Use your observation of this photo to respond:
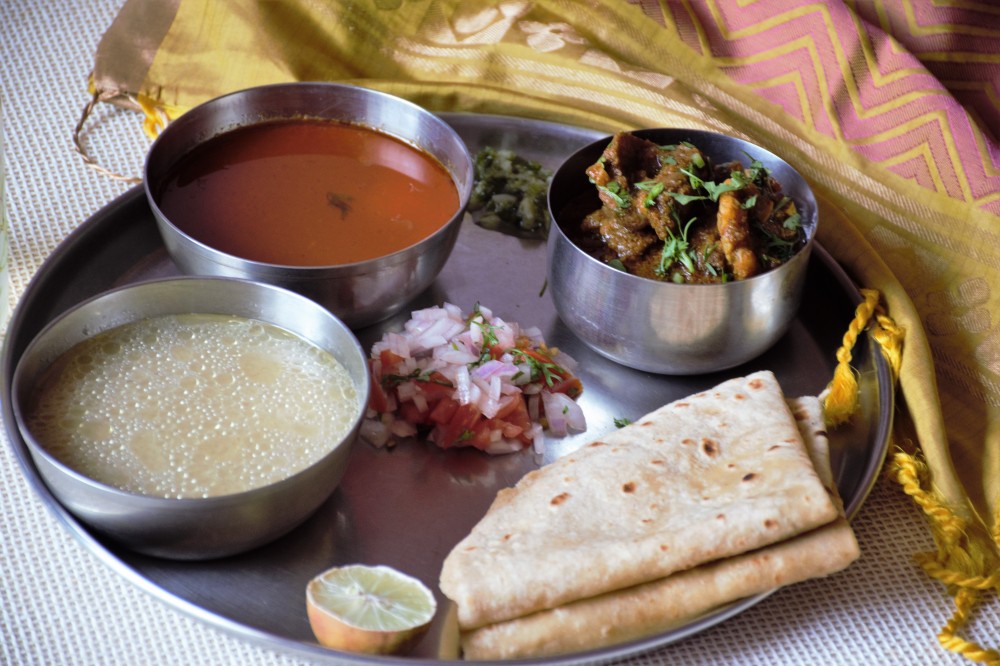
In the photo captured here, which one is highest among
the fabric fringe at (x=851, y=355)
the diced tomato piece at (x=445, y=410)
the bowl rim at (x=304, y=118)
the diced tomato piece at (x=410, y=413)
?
the bowl rim at (x=304, y=118)

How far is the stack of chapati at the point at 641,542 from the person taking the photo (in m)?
2.16

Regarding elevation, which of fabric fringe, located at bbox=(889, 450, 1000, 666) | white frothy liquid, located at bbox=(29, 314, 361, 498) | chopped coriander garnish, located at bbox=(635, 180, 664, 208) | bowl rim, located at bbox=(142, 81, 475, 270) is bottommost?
fabric fringe, located at bbox=(889, 450, 1000, 666)

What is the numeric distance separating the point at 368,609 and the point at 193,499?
39cm

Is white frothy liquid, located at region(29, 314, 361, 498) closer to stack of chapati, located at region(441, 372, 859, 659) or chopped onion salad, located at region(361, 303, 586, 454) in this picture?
chopped onion salad, located at region(361, 303, 586, 454)

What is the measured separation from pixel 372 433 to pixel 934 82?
191 cm

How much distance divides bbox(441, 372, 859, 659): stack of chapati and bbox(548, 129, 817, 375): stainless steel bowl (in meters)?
0.35

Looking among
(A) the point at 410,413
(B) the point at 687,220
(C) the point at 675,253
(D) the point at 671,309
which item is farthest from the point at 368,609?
(B) the point at 687,220

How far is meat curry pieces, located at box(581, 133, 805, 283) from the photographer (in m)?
2.73

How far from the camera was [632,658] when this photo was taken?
90.7 inches

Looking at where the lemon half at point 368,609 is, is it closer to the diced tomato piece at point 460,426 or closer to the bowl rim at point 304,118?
the diced tomato piece at point 460,426

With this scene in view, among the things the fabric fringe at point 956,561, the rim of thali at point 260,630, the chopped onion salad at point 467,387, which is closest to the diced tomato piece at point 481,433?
the chopped onion salad at point 467,387

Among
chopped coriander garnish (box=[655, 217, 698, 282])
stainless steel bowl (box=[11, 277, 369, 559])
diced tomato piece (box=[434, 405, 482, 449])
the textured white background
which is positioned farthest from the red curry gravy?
the textured white background

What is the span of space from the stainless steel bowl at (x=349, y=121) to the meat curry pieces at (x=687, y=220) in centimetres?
39

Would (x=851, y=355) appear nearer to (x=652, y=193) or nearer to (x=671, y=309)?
(x=671, y=309)
